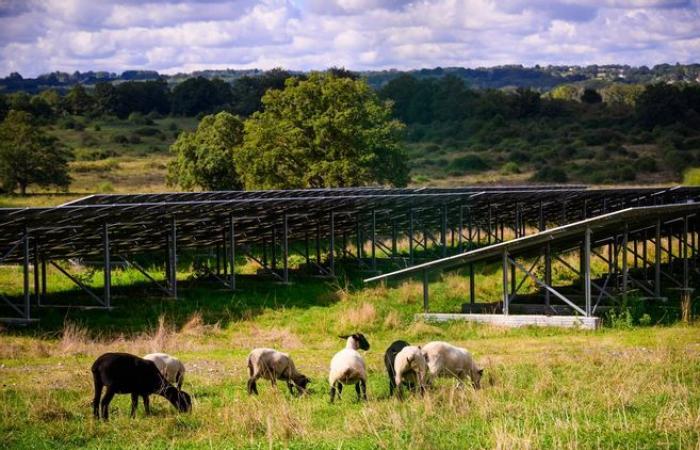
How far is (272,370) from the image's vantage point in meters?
16.8

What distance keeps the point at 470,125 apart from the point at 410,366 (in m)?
108

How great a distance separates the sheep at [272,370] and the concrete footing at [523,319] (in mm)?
9763

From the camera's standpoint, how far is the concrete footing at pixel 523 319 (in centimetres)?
2488

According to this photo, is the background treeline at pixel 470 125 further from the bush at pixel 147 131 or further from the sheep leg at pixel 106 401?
the sheep leg at pixel 106 401

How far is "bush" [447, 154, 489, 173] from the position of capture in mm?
97438

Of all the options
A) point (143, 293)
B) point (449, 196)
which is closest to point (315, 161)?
point (449, 196)

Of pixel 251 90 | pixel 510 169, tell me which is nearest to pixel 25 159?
Result: pixel 510 169

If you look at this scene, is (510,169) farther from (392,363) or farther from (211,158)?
(392,363)

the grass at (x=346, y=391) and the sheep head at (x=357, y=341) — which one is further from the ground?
the sheep head at (x=357, y=341)

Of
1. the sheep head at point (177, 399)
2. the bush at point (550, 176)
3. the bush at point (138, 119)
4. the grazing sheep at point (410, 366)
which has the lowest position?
the bush at point (550, 176)

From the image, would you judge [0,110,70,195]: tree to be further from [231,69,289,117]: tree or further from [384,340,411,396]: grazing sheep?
[384,340,411,396]: grazing sheep

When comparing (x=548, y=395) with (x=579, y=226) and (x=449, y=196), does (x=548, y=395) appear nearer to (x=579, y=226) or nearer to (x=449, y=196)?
(x=579, y=226)

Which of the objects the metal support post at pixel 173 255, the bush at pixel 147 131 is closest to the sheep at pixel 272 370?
the metal support post at pixel 173 255

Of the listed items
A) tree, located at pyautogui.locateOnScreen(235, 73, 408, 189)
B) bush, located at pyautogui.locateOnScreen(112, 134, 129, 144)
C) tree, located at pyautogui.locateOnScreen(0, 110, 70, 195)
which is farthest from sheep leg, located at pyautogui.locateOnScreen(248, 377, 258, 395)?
bush, located at pyautogui.locateOnScreen(112, 134, 129, 144)
